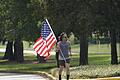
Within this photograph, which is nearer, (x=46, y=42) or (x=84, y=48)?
(x=46, y=42)

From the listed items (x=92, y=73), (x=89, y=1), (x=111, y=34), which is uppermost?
(x=89, y=1)

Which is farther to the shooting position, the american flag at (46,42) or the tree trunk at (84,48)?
the tree trunk at (84,48)

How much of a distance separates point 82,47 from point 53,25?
3.21 meters

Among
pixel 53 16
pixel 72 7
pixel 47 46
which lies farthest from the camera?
pixel 53 16

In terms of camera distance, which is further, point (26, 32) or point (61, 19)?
point (26, 32)

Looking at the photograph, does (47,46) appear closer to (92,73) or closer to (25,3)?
(92,73)

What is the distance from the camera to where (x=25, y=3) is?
3512 centimetres

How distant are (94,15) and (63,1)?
293cm

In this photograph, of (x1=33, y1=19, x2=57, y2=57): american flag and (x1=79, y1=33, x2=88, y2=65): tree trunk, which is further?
(x1=79, y1=33, x2=88, y2=65): tree trunk

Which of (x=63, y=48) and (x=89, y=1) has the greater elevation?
(x=89, y=1)

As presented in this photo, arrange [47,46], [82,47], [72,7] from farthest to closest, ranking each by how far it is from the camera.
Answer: [82,47] < [72,7] < [47,46]

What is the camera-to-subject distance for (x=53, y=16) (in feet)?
97.3

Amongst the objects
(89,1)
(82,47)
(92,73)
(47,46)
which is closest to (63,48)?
(92,73)

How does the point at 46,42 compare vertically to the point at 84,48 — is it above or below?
above
